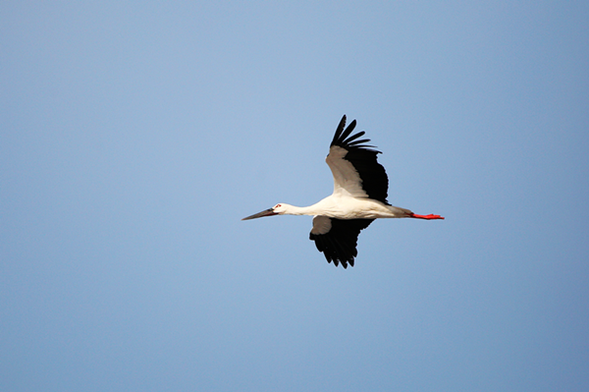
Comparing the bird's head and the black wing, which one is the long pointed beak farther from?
the black wing

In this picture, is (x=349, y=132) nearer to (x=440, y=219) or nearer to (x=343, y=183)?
(x=343, y=183)

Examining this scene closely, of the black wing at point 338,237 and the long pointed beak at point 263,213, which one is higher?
the long pointed beak at point 263,213

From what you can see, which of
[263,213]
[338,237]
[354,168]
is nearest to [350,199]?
[354,168]

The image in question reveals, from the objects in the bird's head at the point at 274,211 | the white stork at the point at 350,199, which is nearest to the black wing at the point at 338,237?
the white stork at the point at 350,199

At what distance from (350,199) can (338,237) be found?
174 centimetres

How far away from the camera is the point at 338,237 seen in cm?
1355

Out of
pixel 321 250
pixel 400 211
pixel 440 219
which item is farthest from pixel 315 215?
pixel 440 219

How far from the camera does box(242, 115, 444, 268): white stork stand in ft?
37.3

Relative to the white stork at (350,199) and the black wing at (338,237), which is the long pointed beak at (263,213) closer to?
the white stork at (350,199)

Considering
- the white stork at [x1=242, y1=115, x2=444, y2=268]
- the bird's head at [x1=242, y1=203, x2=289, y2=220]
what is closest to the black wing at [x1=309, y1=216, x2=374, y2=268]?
→ the white stork at [x1=242, y1=115, x2=444, y2=268]

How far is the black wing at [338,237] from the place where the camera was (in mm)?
13375

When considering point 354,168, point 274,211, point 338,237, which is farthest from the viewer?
point 338,237

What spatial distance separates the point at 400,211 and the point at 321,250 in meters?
2.51

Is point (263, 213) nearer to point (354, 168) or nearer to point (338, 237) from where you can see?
point (338, 237)
